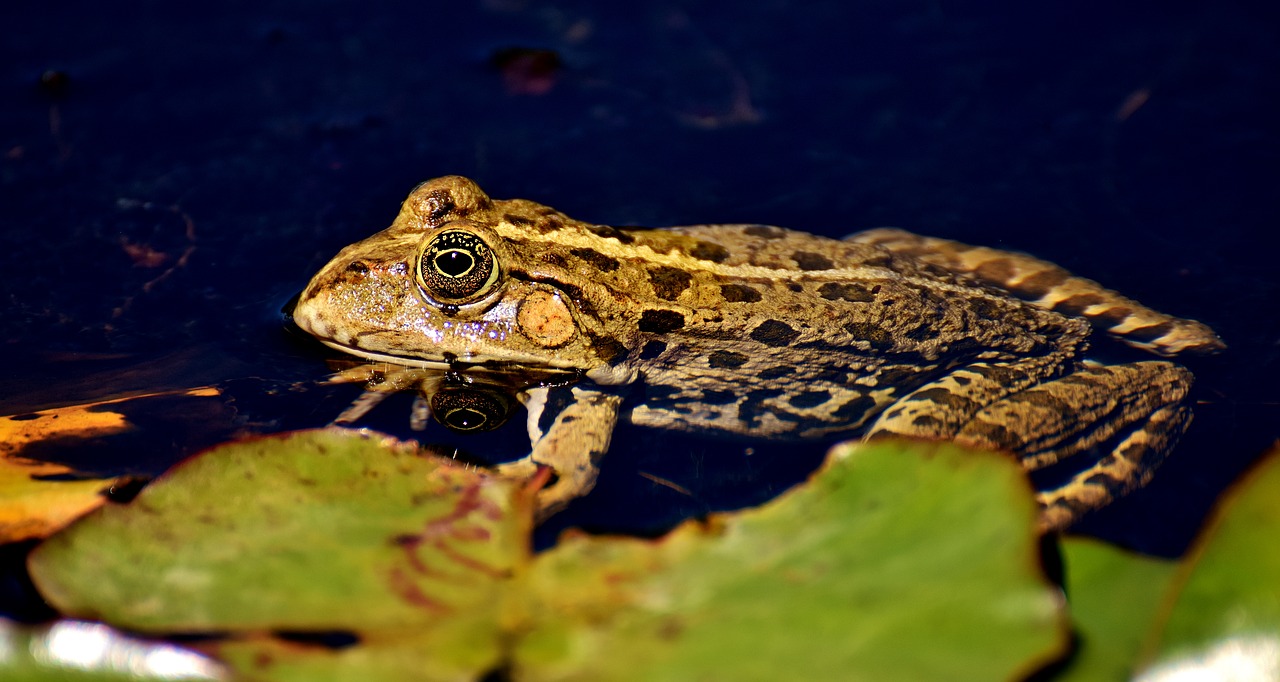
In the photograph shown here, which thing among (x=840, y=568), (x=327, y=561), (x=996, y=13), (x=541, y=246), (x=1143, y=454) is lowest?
(x=327, y=561)

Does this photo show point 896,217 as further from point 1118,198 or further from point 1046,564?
point 1046,564

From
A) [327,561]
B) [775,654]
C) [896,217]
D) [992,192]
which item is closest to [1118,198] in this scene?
[992,192]

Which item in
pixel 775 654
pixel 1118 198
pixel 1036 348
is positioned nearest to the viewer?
pixel 775 654

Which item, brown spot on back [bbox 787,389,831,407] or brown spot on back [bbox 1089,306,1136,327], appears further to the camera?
brown spot on back [bbox 1089,306,1136,327]

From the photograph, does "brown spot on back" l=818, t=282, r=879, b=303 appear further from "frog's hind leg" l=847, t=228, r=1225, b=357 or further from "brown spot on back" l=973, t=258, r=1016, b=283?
"brown spot on back" l=973, t=258, r=1016, b=283

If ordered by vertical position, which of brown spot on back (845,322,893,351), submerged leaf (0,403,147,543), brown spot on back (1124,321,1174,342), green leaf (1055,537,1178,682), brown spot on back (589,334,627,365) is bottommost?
submerged leaf (0,403,147,543)

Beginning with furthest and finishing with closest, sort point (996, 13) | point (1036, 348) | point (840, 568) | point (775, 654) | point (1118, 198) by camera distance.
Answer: point (996, 13)
point (1118, 198)
point (1036, 348)
point (840, 568)
point (775, 654)

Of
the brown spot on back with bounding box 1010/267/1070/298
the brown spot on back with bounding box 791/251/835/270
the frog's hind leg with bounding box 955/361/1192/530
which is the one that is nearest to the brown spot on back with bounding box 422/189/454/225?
the brown spot on back with bounding box 791/251/835/270

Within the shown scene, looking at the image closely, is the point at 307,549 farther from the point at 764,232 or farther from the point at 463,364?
the point at 764,232
